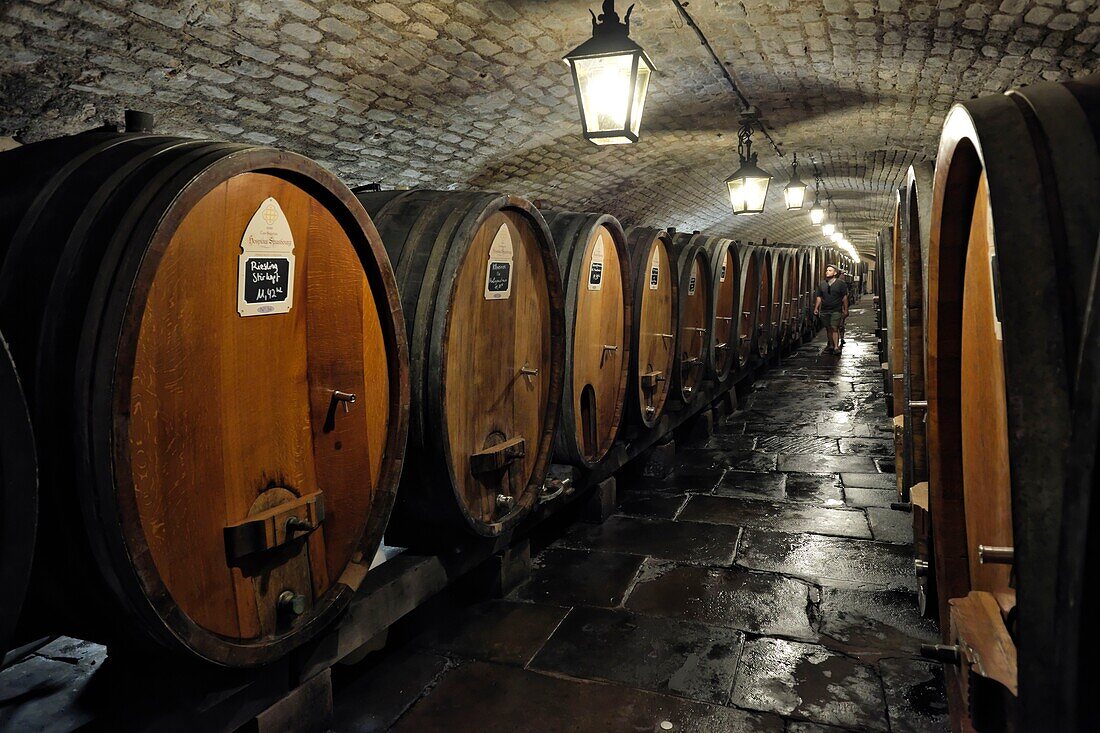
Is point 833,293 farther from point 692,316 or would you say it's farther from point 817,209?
point 692,316

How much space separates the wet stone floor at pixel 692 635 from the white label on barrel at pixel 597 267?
145 cm

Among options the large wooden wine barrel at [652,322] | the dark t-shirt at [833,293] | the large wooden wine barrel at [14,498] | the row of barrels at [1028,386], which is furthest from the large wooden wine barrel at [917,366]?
the dark t-shirt at [833,293]

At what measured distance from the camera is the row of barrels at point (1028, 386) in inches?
30.7

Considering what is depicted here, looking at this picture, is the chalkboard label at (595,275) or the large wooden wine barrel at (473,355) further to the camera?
the chalkboard label at (595,275)

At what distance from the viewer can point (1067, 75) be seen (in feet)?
20.0

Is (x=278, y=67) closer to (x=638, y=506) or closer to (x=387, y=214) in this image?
(x=387, y=214)

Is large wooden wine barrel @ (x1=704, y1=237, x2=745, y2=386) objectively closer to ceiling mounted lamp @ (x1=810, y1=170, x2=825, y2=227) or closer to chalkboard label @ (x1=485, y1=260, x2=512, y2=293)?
chalkboard label @ (x1=485, y1=260, x2=512, y2=293)

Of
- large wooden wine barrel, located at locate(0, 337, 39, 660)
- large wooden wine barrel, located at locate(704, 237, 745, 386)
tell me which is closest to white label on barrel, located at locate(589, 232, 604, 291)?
large wooden wine barrel, located at locate(704, 237, 745, 386)

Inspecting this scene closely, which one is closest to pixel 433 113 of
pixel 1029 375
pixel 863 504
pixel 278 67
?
pixel 278 67

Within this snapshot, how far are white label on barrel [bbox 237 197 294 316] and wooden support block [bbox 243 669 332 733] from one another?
45.8 inches

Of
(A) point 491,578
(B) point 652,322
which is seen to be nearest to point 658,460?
(B) point 652,322

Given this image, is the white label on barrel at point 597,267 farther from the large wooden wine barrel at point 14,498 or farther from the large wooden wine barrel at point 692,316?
the large wooden wine barrel at point 14,498

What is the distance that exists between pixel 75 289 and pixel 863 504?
4569 mm

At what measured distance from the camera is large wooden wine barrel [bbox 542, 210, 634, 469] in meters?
3.58
